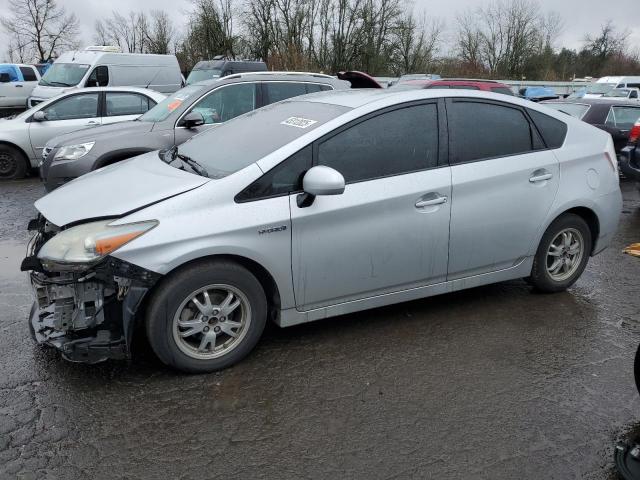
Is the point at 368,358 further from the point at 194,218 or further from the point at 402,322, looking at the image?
the point at 194,218

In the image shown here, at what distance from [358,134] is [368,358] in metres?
1.49

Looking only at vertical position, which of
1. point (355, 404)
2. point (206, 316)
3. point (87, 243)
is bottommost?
point (355, 404)

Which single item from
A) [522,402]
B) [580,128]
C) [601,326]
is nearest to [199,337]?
[522,402]

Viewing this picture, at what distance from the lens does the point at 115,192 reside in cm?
369

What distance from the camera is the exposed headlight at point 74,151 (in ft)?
23.6

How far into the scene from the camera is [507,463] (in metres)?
2.83

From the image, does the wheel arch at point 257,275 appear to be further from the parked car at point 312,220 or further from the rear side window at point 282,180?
the rear side window at point 282,180

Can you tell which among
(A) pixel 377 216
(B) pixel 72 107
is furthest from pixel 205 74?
(A) pixel 377 216

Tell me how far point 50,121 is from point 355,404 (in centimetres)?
913

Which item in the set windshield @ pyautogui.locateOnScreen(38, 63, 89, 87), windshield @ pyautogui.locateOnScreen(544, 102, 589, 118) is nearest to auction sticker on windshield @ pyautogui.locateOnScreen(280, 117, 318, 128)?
windshield @ pyautogui.locateOnScreen(544, 102, 589, 118)

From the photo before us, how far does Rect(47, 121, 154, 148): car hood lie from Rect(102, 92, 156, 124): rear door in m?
2.61

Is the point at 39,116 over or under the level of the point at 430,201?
over

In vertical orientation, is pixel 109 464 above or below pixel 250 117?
below

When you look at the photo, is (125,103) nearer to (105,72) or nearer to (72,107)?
(72,107)
